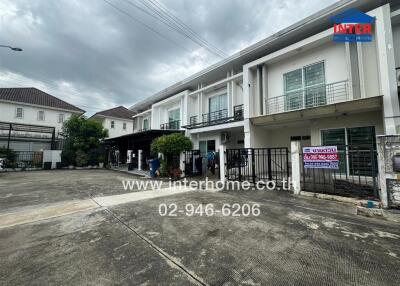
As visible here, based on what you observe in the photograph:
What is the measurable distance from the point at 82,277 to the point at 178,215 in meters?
2.47

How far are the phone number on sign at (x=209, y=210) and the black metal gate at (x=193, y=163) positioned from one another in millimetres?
6159

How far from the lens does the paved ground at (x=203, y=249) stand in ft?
7.38

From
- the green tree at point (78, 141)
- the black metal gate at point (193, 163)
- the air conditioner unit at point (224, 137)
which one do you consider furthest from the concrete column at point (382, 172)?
the green tree at point (78, 141)

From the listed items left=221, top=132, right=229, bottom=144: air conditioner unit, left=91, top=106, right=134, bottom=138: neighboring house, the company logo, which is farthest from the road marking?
left=91, top=106, right=134, bottom=138: neighboring house

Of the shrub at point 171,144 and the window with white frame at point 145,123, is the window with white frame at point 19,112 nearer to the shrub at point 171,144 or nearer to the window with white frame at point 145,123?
the window with white frame at point 145,123

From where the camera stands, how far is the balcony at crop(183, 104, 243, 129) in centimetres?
1174

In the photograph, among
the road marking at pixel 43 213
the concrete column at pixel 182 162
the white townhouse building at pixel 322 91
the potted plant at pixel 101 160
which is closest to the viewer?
the road marking at pixel 43 213

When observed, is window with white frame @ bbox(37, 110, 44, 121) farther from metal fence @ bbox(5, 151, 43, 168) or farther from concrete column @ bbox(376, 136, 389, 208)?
concrete column @ bbox(376, 136, 389, 208)

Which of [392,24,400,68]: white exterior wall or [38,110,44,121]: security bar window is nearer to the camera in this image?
[392,24,400,68]: white exterior wall

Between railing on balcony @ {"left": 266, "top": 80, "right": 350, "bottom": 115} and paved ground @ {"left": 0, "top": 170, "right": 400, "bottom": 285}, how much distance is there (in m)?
5.95

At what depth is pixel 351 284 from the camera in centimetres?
211

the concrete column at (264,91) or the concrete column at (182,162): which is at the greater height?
the concrete column at (264,91)

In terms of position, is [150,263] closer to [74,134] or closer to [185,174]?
[185,174]

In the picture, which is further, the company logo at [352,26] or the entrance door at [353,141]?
the entrance door at [353,141]
